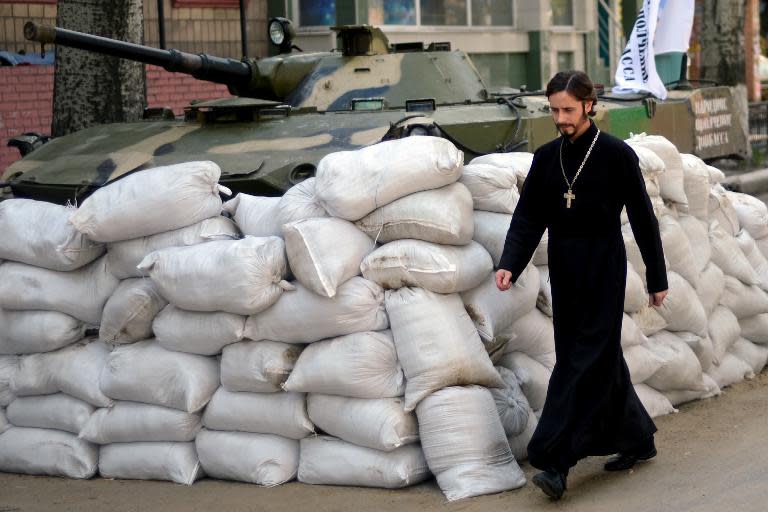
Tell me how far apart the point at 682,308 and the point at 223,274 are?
7.19ft

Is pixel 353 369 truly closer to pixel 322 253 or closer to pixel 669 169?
pixel 322 253

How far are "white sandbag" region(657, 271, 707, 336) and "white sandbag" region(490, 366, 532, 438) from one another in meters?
1.01

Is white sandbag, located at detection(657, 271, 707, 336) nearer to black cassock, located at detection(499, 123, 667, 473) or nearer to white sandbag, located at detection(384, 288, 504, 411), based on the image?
black cassock, located at detection(499, 123, 667, 473)

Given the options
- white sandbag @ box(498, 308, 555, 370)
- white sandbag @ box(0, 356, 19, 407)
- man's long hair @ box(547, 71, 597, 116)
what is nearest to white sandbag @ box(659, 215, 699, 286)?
white sandbag @ box(498, 308, 555, 370)

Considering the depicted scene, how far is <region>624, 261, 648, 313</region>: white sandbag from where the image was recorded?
568 centimetres

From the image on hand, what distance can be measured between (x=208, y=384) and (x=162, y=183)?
33.0 inches

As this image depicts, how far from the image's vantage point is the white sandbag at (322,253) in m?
4.91

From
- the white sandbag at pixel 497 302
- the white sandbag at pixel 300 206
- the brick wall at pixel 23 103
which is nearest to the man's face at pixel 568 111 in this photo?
the white sandbag at pixel 497 302

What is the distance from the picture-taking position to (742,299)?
21.6ft

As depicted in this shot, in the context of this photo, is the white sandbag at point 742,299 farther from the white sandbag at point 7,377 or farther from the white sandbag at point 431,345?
the white sandbag at point 7,377

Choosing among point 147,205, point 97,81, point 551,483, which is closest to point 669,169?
point 551,483

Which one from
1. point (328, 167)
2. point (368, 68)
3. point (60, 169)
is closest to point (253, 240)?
point (328, 167)

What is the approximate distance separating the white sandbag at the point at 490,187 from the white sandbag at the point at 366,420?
3.15ft

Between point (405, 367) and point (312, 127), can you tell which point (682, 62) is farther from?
point (405, 367)
